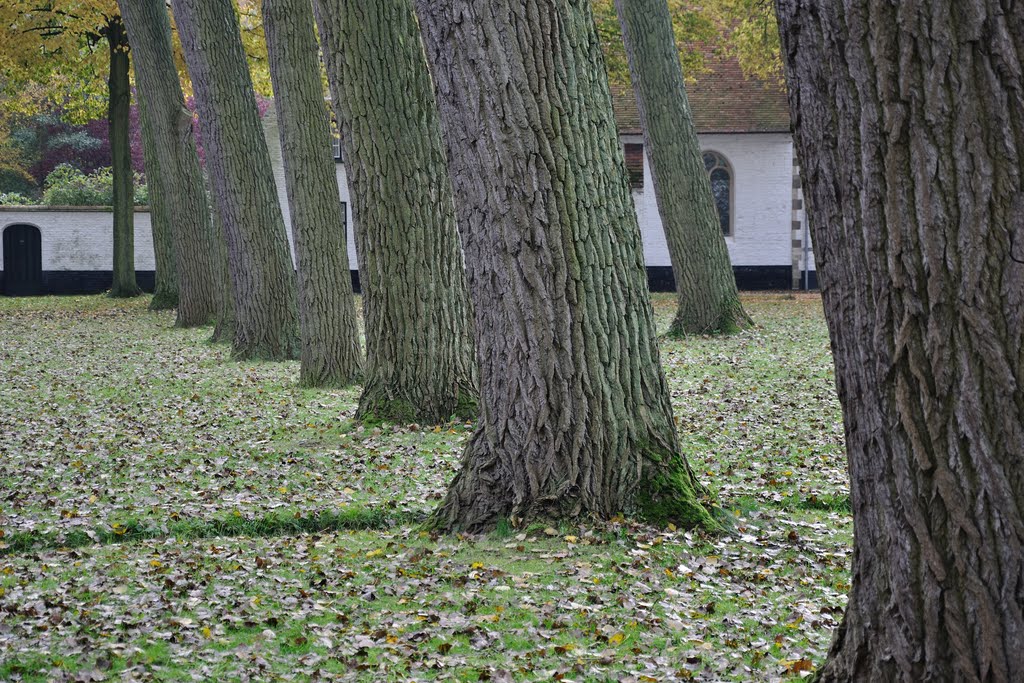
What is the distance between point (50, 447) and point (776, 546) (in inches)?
247

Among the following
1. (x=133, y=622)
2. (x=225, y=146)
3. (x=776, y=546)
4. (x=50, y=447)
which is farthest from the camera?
(x=225, y=146)

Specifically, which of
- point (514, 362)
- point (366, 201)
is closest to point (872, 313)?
point (514, 362)

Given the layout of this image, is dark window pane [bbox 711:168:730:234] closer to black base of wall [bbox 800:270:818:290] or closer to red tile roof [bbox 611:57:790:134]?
red tile roof [bbox 611:57:790:134]

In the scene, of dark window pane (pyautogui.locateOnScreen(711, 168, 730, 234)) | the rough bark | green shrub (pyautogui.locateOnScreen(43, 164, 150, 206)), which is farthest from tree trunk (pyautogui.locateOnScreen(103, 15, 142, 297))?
dark window pane (pyautogui.locateOnScreen(711, 168, 730, 234))

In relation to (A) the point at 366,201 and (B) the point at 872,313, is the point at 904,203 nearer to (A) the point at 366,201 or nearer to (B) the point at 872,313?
(B) the point at 872,313

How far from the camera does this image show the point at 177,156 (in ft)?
71.6

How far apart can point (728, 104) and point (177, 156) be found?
65.5 ft

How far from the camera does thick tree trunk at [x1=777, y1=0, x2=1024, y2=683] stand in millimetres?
2875

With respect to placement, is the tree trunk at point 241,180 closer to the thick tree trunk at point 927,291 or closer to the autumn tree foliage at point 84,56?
the autumn tree foliage at point 84,56

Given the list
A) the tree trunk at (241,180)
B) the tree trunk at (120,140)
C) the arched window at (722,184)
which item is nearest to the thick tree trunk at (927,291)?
the tree trunk at (241,180)

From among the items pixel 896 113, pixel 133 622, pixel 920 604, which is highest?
pixel 896 113

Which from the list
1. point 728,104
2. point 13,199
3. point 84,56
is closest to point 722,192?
point 728,104

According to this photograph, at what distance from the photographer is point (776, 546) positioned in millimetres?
6180

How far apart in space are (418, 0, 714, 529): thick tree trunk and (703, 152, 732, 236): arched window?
3169 cm
